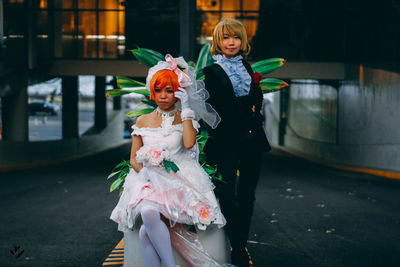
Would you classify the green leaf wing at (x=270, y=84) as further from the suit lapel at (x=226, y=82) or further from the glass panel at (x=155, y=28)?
the glass panel at (x=155, y=28)

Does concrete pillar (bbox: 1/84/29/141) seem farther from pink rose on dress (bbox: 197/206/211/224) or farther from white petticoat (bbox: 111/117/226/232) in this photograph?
pink rose on dress (bbox: 197/206/211/224)

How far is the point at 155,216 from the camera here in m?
3.32

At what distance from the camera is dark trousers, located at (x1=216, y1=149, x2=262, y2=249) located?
3701 millimetres

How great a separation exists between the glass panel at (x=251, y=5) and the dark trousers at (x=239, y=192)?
20838 mm

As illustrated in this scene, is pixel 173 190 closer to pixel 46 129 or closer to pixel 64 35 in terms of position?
pixel 64 35

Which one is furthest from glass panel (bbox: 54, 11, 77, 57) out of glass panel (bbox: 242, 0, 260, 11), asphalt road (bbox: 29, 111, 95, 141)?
asphalt road (bbox: 29, 111, 95, 141)

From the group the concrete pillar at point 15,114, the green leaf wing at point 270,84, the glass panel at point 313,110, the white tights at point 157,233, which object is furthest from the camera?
the glass panel at point 313,110

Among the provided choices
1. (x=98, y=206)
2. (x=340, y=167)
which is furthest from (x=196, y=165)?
(x=340, y=167)

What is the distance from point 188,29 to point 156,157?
3.38m

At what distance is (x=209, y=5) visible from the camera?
23500mm

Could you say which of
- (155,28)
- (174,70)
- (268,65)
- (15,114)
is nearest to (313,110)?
(155,28)

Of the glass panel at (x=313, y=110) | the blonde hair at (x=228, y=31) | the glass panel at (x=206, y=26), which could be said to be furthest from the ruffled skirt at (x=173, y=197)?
the glass panel at (x=206, y=26)

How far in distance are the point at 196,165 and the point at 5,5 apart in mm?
16462

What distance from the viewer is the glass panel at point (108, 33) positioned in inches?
936
